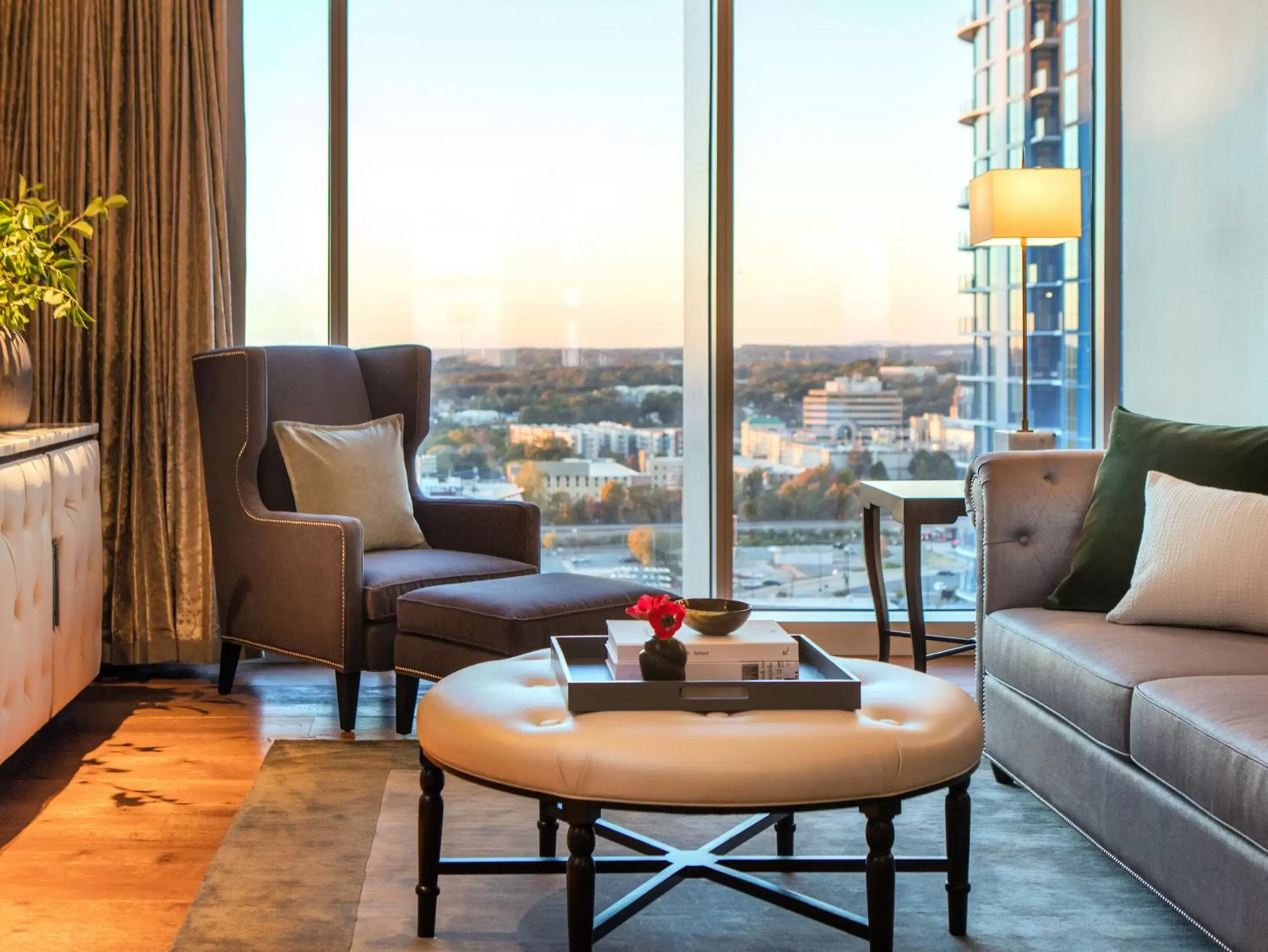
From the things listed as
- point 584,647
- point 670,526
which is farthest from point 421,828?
point 670,526

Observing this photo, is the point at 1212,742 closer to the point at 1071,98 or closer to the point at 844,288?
the point at 844,288

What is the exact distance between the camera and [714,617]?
7.48ft

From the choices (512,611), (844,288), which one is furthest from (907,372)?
(512,611)

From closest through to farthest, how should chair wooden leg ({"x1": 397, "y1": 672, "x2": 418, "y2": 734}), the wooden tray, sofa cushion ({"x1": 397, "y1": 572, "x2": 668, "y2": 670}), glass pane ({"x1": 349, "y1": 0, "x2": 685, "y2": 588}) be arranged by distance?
1. the wooden tray
2. sofa cushion ({"x1": 397, "y1": 572, "x2": 668, "y2": 670})
3. chair wooden leg ({"x1": 397, "y1": 672, "x2": 418, "y2": 734})
4. glass pane ({"x1": 349, "y1": 0, "x2": 685, "y2": 588})

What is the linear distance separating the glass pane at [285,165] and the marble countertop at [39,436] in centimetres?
85

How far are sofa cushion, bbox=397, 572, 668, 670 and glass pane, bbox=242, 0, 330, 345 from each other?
1558 millimetres

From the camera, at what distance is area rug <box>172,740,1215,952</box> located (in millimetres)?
2273

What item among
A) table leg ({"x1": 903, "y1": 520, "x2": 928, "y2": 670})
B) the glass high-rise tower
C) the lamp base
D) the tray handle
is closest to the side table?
table leg ({"x1": 903, "y1": 520, "x2": 928, "y2": 670})

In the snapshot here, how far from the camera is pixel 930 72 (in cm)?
477

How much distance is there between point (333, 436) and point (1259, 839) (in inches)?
116

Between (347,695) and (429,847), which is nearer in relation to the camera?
(429,847)

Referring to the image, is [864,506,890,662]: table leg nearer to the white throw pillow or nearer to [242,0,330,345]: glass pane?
the white throw pillow

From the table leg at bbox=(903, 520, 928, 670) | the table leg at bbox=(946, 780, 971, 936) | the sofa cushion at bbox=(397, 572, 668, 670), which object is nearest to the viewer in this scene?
the table leg at bbox=(946, 780, 971, 936)

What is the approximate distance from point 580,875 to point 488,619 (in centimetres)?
144
